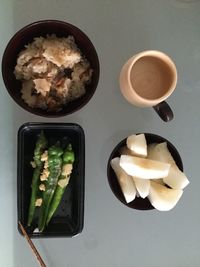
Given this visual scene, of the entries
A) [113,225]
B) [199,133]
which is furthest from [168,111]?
[113,225]

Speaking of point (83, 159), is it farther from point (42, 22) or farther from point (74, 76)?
point (42, 22)

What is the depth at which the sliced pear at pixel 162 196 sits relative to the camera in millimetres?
778

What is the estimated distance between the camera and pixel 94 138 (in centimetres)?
86

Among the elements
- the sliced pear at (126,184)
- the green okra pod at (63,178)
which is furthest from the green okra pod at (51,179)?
the sliced pear at (126,184)

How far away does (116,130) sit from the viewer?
0.87 m

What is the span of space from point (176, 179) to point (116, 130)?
17 cm

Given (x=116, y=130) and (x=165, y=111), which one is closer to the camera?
(x=165, y=111)

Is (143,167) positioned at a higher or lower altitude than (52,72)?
lower

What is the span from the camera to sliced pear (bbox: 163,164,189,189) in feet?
2.56

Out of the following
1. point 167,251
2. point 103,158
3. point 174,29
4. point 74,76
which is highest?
point 174,29

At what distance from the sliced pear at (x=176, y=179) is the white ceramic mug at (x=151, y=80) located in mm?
103

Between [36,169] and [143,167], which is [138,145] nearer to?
[143,167]

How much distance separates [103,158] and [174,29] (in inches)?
12.3

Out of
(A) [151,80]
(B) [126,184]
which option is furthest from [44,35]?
(B) [126,184]
